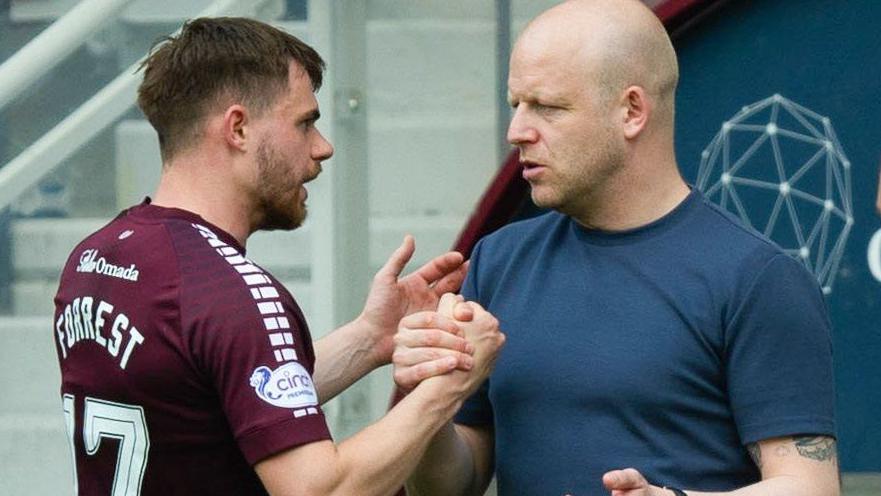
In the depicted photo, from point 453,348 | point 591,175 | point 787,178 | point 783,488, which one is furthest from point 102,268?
point 787,178

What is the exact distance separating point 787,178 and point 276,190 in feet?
4.64

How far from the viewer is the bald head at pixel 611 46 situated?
Answer: 292cm

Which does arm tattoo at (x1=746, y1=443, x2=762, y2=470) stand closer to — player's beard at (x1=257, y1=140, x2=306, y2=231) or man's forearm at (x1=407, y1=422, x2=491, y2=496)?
man's forearm at (x1=407, y1=422, x2=491, y2=496)

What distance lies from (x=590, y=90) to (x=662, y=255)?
0.30m

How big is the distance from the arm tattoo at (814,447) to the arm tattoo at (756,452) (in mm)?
65

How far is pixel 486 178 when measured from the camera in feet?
15.0

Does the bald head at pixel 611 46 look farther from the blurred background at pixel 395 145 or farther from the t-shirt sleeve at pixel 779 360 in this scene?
the blurred background at pixel 395 145

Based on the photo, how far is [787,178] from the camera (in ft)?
13.1

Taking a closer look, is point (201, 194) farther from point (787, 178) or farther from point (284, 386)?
point (787, 178)

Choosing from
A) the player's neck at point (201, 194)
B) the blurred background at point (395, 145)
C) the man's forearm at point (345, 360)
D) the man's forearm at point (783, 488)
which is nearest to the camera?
the man's forearm at point (783, 488)

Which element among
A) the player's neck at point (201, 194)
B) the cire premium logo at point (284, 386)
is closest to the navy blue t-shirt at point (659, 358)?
the cire premium logo at point (284, 386)

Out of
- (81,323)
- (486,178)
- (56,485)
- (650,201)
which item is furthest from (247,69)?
(56,485)

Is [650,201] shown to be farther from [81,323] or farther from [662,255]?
[81,323]

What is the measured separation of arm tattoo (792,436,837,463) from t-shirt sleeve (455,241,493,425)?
0.63m
